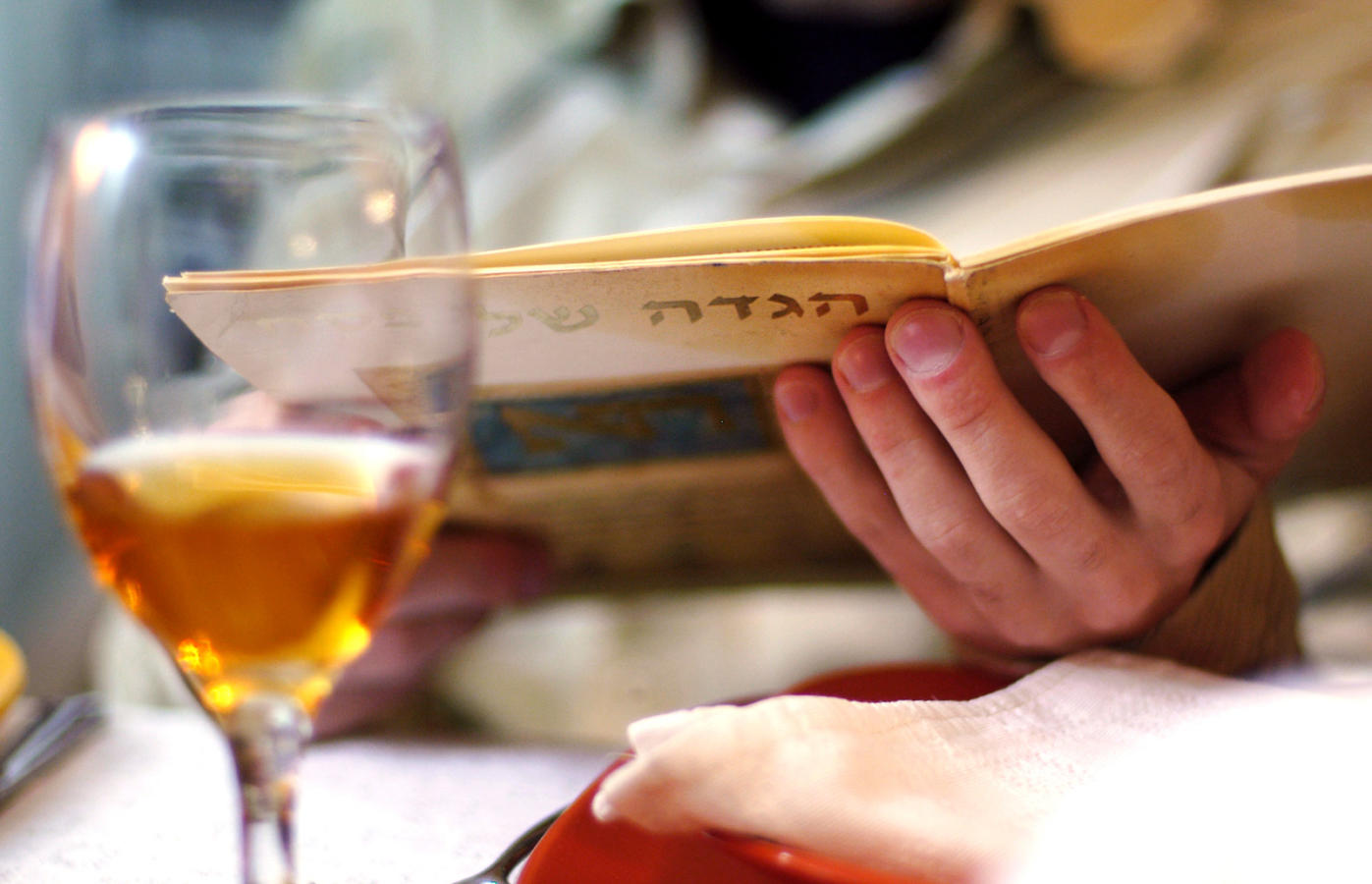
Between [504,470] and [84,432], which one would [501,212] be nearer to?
[504,470]

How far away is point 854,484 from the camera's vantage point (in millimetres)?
375

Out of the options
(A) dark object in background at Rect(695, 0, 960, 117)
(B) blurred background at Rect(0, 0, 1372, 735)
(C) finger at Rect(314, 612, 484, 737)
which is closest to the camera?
(C) finger at Rect(314, 612, 484, 737)

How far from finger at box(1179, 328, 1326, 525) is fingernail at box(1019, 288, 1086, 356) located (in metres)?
0.10

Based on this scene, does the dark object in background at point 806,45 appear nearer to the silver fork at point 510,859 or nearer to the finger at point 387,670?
the finger at point 387,670

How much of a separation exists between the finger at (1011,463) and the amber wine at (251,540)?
0.51ft

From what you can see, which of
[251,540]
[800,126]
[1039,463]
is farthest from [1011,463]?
[800,126]

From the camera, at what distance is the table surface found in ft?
0.99

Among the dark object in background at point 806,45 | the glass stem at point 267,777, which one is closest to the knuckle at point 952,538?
the glass stem at point 267,777

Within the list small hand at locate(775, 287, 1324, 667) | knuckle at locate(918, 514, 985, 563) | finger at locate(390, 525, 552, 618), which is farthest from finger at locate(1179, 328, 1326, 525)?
finger at locate(390, 525, 552, 618)

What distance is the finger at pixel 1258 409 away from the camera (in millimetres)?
343

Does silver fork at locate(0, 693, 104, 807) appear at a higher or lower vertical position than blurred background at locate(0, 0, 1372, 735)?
lower

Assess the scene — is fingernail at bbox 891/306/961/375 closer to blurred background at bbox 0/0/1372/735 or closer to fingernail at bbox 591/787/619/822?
fingernail at bbox 591/787/619/822

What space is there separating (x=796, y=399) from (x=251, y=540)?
20 cm

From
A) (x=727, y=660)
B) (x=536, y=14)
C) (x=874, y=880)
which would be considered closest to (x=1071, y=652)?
(x=874, y=880)
